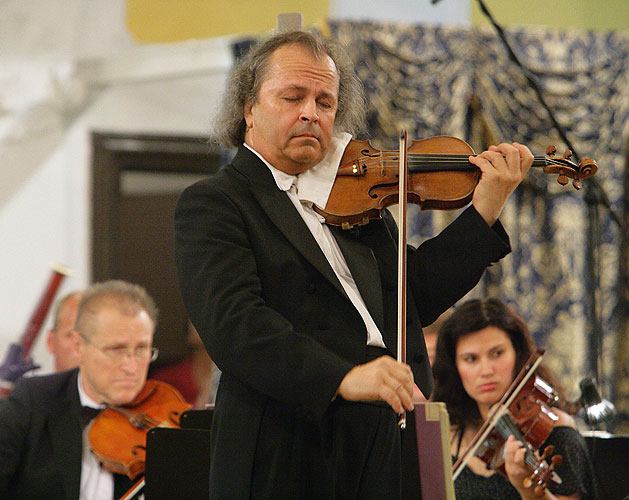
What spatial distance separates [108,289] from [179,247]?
150 centimetres

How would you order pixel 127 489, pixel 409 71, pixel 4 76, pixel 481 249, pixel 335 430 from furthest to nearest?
1. pixel 4 76
2. pixel 409 71
3. pixel 127 489
4. pixel 481 249
5. pixel 335 430

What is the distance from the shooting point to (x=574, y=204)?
4.32 meters

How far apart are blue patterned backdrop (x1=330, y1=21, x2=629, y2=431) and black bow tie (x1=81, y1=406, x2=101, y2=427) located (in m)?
1.91

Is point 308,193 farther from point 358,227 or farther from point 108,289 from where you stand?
point 108,289

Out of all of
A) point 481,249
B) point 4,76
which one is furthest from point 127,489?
point 4,76

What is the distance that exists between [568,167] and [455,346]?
1.11 m

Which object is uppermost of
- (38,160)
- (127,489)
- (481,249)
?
(38,160)

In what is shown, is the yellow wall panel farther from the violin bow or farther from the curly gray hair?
the violin bow

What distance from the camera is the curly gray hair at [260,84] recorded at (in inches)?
65.3

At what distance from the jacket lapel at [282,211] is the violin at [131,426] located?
113 centimetres

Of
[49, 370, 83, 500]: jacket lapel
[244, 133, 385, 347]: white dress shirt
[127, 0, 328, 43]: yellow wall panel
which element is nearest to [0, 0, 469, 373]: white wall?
[127, 0, 328, 43]: yellow wall panel

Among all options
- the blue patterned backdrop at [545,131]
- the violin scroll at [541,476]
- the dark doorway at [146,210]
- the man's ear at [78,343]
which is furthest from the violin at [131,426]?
the dark doorway at [146,210]

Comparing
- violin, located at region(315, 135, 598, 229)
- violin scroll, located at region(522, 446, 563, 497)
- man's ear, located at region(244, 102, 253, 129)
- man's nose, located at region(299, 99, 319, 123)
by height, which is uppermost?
man's ear, located at region(244, 102, 253, 129)

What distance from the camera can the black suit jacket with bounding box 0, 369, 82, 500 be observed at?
2564 mm
